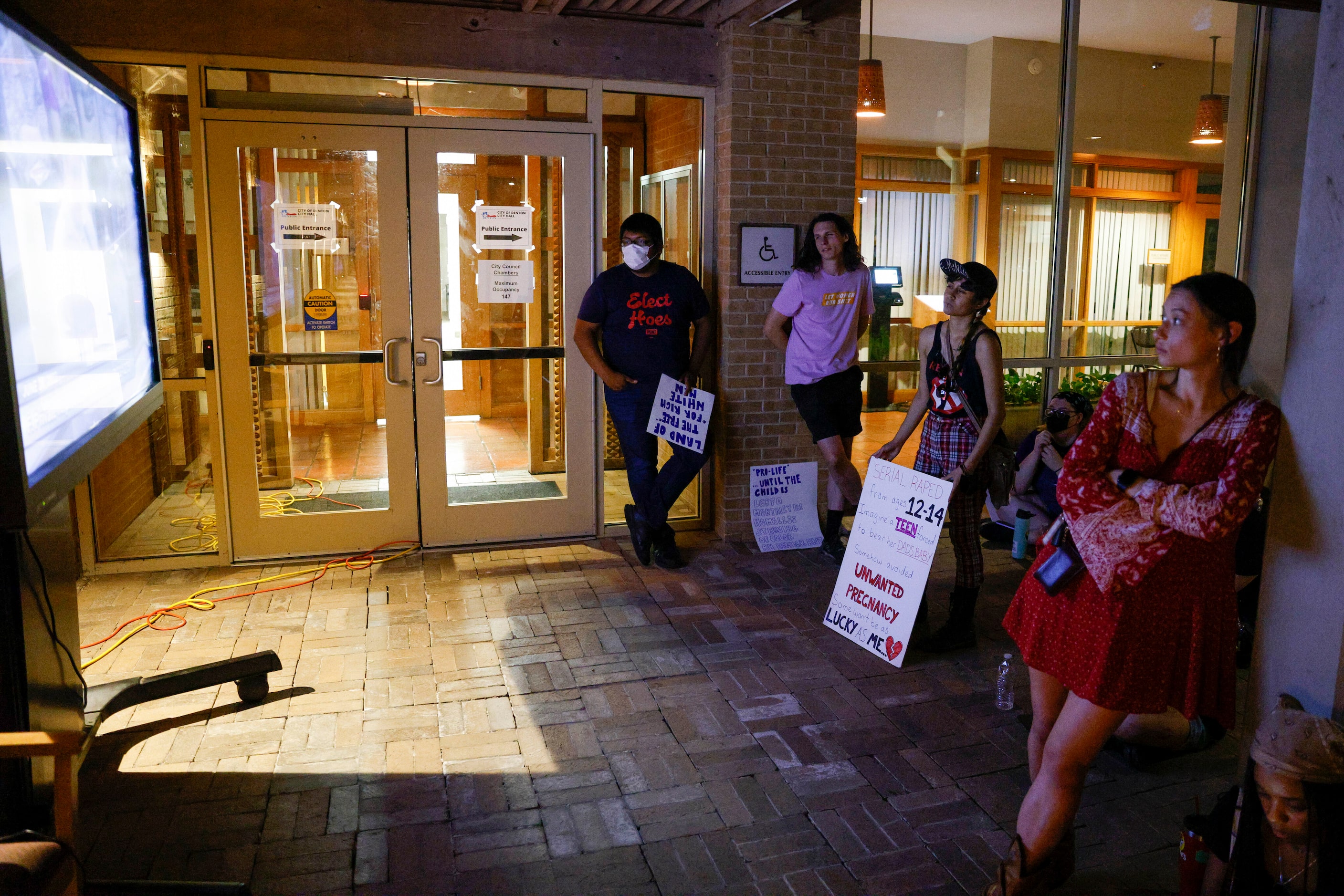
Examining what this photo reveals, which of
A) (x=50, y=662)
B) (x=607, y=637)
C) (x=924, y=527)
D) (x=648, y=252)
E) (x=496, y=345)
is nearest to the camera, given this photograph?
(x=50, y=662)

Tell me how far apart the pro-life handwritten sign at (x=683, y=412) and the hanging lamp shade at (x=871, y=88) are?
8.47 feet

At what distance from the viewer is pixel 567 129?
5.63m

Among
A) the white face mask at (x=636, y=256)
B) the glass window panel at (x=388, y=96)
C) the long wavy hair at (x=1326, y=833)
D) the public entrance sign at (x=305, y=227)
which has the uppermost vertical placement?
the glass window panel at (x=388, y=96)

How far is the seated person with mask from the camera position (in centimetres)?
531

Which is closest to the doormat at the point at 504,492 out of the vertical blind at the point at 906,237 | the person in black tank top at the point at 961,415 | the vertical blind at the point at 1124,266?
the person in black tank top at the point at 961,415

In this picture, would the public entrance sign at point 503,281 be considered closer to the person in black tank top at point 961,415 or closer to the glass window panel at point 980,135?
the person in black tank top at point 961,415

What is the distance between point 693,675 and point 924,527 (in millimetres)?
1126

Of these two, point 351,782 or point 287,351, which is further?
point 287,351

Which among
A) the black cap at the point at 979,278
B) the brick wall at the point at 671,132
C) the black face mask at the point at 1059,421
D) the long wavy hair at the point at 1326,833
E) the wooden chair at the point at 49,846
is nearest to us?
the wooden chair at the point at 49,846

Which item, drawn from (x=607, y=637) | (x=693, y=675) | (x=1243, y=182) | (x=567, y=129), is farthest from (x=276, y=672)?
(x=1243, y=182)

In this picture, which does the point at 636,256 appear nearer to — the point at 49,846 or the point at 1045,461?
the point at 1045,461

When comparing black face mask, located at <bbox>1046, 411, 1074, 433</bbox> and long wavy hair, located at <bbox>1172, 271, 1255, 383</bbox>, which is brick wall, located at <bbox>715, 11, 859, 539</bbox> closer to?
black face mask, located at <bbox>1046, 411, 1074, 433</bbox>

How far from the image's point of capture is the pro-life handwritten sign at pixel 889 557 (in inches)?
161

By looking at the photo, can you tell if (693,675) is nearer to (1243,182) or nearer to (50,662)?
(50,662)
